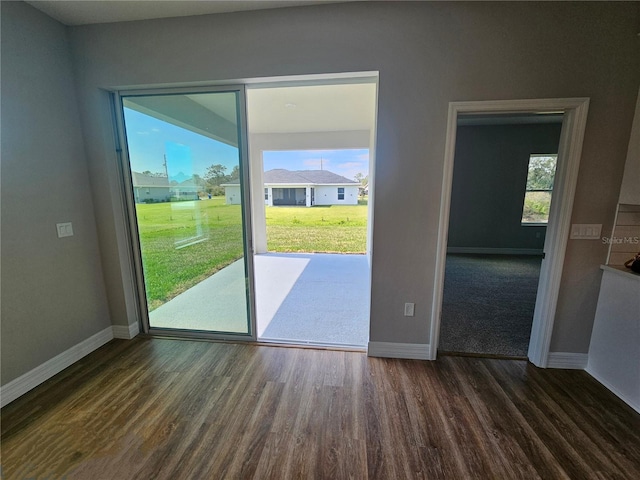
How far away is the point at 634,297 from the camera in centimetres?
177

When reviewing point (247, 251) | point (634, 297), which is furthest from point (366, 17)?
point (634, 297)

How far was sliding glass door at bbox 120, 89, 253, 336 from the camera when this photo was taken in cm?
228

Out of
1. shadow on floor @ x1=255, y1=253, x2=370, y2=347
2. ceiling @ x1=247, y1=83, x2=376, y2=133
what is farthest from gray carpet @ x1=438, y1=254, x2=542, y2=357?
ceiling @ x1=247, y1=83, x2=376, y2=133

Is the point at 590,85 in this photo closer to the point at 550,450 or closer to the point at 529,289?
the point at 550,450

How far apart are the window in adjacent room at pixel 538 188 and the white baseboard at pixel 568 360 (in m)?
4.83

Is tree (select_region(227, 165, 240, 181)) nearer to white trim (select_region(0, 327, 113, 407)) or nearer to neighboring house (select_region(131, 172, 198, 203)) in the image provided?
neighboring house (select_region(131, 172, 198, 203))

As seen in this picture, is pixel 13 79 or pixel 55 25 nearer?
pixel 13 79

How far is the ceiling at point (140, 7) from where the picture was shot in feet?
6.01

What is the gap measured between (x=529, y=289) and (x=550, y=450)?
3.07 m

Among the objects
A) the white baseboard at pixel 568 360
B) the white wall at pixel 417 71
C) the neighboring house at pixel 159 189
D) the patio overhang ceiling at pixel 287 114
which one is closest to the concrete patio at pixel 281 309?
the white wall at pixel 417 71

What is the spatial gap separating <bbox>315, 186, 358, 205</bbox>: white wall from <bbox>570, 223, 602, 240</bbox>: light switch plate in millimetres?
9792

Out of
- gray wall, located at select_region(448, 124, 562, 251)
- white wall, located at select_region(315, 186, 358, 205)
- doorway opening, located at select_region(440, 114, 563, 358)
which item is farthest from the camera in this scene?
white wall, located at select_region(315, 186, 358, 205)

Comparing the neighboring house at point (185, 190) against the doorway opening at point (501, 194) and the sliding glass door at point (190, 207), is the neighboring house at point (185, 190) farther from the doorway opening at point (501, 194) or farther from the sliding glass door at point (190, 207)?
the doorway opening at point (501, 194)

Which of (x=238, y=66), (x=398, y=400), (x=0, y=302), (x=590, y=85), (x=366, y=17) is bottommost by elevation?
(x=398, y=400)
